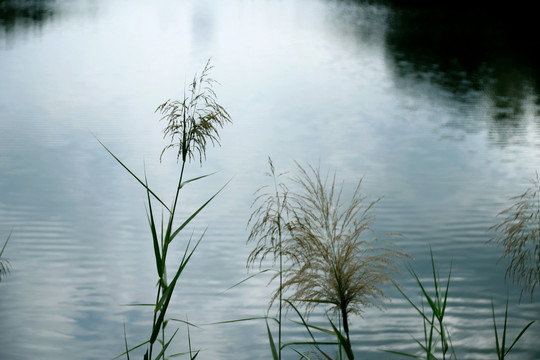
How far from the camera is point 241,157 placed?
8.09 m

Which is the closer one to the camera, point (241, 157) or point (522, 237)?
point (522, 237)

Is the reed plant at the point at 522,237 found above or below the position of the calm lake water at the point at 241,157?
above

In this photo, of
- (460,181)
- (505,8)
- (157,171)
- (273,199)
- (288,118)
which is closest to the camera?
(273,199)

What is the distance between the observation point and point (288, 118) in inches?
385

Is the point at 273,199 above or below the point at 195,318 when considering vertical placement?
above

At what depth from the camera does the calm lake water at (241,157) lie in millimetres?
4422

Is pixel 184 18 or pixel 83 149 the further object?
pixel 184 18

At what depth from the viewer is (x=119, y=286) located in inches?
193

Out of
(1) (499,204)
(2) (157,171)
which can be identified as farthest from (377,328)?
(2) (157,171)

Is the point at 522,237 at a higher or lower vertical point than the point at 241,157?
higher

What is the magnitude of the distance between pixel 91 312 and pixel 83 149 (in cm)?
429

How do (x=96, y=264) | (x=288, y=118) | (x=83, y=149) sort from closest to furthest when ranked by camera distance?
(x=96, y=264)
(x=83, y=149)
(x=288, y=118)

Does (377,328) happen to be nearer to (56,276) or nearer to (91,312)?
(91,312)

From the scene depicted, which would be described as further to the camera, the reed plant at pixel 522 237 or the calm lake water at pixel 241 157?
the calm lake water at pixel 241 157
